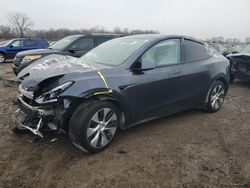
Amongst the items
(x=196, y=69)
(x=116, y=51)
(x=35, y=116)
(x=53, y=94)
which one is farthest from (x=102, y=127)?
(x=196, y=69)

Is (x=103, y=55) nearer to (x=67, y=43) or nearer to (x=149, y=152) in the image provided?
(x=149, y=152)

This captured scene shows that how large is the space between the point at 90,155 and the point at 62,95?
3.00 feet

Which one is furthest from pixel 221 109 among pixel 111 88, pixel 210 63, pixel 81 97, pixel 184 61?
pixel 81 97

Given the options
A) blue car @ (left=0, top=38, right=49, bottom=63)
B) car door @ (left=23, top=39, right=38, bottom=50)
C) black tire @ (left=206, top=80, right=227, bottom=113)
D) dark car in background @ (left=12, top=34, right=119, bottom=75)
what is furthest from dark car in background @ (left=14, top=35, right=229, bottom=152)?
car door @ (left=23, top=39, right=38, bottom=50)

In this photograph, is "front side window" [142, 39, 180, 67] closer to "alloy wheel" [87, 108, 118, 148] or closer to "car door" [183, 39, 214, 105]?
"car door" [183, 39, 214, 105]

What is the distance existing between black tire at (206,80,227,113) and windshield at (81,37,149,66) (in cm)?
190

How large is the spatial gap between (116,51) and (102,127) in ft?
4.64

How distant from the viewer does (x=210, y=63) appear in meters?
4.82

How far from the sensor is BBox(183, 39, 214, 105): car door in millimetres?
4386

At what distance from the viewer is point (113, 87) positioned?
10.9ft

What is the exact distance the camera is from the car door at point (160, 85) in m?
3.64

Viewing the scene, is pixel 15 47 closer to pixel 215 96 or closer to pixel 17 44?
pixel 17 44

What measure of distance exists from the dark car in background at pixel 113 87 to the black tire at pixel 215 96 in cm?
10

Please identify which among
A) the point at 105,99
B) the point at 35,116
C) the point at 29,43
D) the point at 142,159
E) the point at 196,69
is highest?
the point at 29,43
